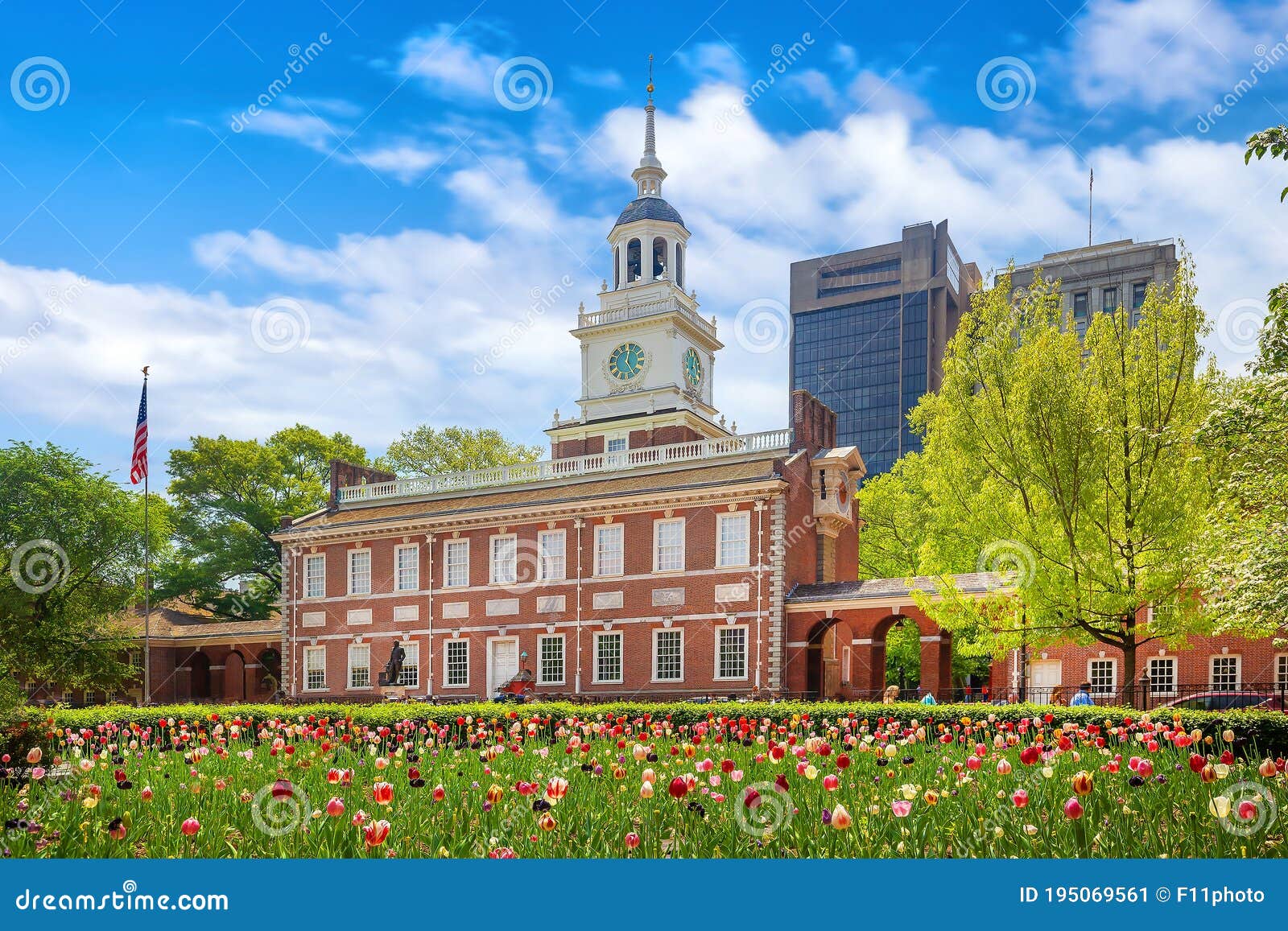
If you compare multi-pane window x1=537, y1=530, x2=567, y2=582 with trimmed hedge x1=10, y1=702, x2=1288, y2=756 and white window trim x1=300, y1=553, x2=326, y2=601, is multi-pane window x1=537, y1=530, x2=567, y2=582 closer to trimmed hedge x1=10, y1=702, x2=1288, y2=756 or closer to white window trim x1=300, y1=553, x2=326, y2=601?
white window trim x1=300, y1=553, x2=326, y2=601

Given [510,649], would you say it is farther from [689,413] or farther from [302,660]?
[689,413]

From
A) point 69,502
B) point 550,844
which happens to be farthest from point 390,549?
point 550,844

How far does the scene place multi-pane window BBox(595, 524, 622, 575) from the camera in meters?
38.9

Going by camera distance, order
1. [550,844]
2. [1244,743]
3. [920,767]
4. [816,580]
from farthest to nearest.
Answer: [816,580], [1244,743], [920,767], [550,844]

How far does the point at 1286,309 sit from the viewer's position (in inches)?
556

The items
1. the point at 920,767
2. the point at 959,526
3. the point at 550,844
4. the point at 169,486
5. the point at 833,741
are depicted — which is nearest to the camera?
the point at 550,844

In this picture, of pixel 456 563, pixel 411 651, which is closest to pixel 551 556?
pixel 456 563

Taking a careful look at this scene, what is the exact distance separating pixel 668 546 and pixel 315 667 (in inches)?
657

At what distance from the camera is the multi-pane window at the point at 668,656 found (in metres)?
37.2

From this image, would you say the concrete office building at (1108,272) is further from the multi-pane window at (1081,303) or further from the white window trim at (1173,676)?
the white window trim at (1173,676)

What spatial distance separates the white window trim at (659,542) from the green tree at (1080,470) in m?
14.4

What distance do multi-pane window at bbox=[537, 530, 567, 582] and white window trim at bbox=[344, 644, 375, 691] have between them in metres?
8.41

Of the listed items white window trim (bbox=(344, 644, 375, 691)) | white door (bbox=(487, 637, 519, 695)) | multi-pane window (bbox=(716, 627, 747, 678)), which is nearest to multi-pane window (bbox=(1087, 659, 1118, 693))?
multi-pane window (bbox=(716, 627, 747, 678))

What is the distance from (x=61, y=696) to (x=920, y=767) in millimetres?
49145
